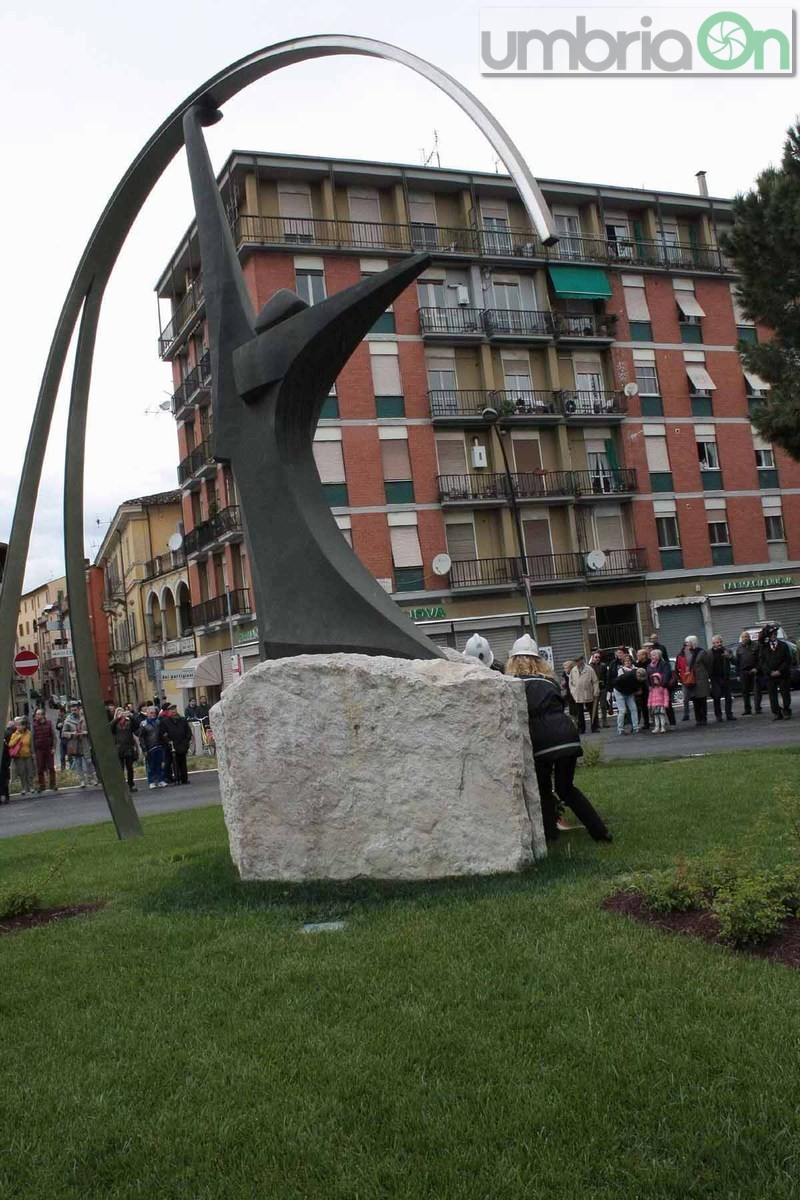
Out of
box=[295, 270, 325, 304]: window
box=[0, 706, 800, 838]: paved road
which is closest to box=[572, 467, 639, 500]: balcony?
box=[295, 270, 325, 304]: window

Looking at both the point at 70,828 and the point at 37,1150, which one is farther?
the point at 70,828

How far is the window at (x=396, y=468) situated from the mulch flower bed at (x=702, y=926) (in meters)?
28.6

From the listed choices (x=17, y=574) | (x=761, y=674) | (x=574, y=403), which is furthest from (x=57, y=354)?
(x=574, y=403)

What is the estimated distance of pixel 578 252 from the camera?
122 ft

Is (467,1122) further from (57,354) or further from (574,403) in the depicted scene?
(574,403)

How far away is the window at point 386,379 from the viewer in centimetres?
3366

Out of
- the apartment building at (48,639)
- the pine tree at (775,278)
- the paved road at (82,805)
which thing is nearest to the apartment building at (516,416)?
the paved road at (82,805)

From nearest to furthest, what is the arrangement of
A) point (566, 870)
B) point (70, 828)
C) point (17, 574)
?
point (566, 870) < point (17, 574) < point (70, 828)

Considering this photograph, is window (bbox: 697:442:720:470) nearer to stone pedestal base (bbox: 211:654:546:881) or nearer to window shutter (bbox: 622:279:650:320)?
window shutter (bbox: 622:279:650:320)

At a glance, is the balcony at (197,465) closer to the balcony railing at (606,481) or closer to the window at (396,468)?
the window at (396,468)

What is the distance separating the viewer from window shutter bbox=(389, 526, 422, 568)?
110 feet

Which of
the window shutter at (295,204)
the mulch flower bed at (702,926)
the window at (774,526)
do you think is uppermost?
the window shutter at (295,204)

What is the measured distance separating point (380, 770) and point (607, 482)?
31803mm

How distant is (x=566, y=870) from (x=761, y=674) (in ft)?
47.3
